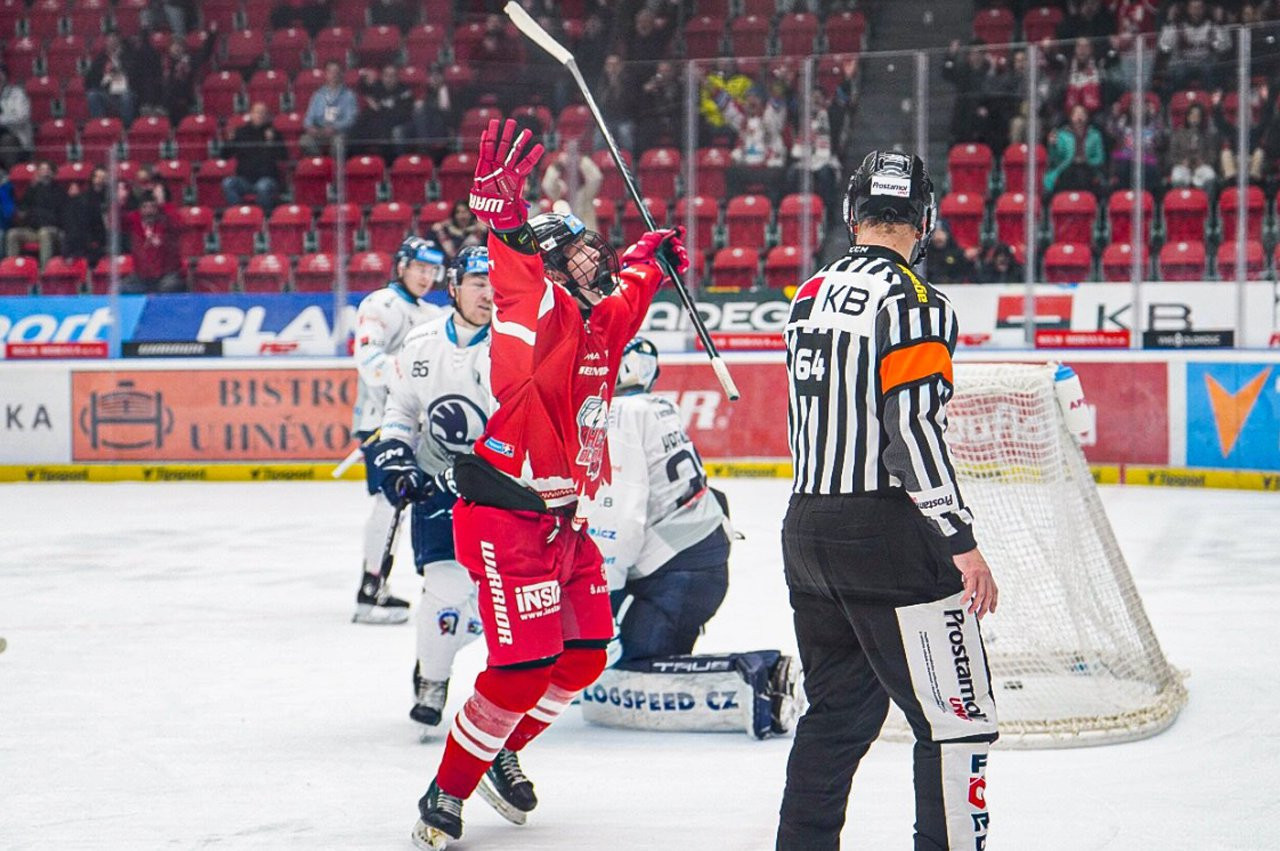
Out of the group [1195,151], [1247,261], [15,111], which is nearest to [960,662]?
[1247,261]

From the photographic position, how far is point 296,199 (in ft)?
38.9

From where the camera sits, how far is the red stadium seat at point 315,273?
11781 mm

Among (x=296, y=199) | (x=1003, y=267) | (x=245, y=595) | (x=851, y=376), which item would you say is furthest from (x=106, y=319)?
(x=851, y=376)

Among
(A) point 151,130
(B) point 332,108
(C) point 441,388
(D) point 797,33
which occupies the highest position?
(D) point 797,33

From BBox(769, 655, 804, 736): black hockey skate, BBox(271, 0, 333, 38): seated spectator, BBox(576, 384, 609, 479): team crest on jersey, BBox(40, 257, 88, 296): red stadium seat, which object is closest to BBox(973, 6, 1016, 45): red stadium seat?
BBox(271, 0, 333, 38): seated spectator

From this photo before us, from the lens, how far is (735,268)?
37.5ft

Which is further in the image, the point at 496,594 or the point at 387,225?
the point at 387,225

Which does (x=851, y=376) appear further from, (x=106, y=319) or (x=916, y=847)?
(x=106, y=319)

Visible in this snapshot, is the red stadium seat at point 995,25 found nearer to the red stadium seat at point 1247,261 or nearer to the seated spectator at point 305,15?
the red stadium seat at point 1247,261

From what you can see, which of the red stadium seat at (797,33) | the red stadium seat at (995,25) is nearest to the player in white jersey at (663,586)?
the red stadium seat at (797,33)

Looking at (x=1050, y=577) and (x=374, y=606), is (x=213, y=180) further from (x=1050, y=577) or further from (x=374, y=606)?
(x=1050, y=577)

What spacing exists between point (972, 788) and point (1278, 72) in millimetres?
8792

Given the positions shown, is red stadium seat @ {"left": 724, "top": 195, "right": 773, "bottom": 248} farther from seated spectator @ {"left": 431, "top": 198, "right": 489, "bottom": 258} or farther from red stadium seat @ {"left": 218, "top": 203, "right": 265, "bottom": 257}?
red stadium seat @ {"left": 218, "top": 203, "right": 265, "bottom": 257}

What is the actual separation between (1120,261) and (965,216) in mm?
1053
